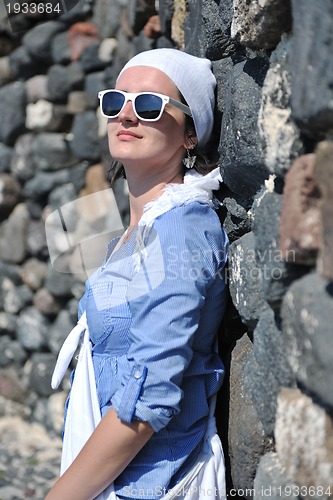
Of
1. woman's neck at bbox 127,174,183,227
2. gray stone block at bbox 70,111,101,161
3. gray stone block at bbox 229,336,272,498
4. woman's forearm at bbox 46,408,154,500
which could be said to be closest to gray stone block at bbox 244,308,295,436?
gray stone block at bbox 229,336,272,498

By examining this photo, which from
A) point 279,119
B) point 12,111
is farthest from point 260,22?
point 12,111

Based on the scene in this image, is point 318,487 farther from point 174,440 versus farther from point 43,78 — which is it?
point 43,78

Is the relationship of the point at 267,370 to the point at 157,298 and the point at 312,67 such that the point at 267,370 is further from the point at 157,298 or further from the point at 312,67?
the point at 312,67

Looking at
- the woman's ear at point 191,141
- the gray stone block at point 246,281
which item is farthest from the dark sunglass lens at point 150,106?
the gray stone block at point 246,281

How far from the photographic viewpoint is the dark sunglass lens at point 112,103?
183 cm

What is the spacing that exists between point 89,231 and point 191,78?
5.61ft

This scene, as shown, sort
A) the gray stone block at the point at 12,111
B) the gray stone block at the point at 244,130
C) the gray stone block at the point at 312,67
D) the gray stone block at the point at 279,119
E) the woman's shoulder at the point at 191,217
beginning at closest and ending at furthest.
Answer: the gray stone block at the point at 312,67, the gray stone block at the point at 279,119, the gray stone block at the point at 244,130, the woman's shoulder at the point at 191,217, the gray stone block at the point at 12,111

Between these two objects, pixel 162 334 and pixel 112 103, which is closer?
pixel 162 334

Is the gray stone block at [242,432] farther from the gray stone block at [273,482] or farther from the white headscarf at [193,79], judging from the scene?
the white headscarf at [193,79]

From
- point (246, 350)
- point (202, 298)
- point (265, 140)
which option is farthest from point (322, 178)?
point (246, 350)

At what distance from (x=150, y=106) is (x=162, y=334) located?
577 mm

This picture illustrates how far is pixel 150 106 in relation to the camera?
1778mm

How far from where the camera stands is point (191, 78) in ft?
6.00

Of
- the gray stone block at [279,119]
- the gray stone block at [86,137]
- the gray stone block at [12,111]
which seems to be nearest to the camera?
the gray stone block at [279,119]
